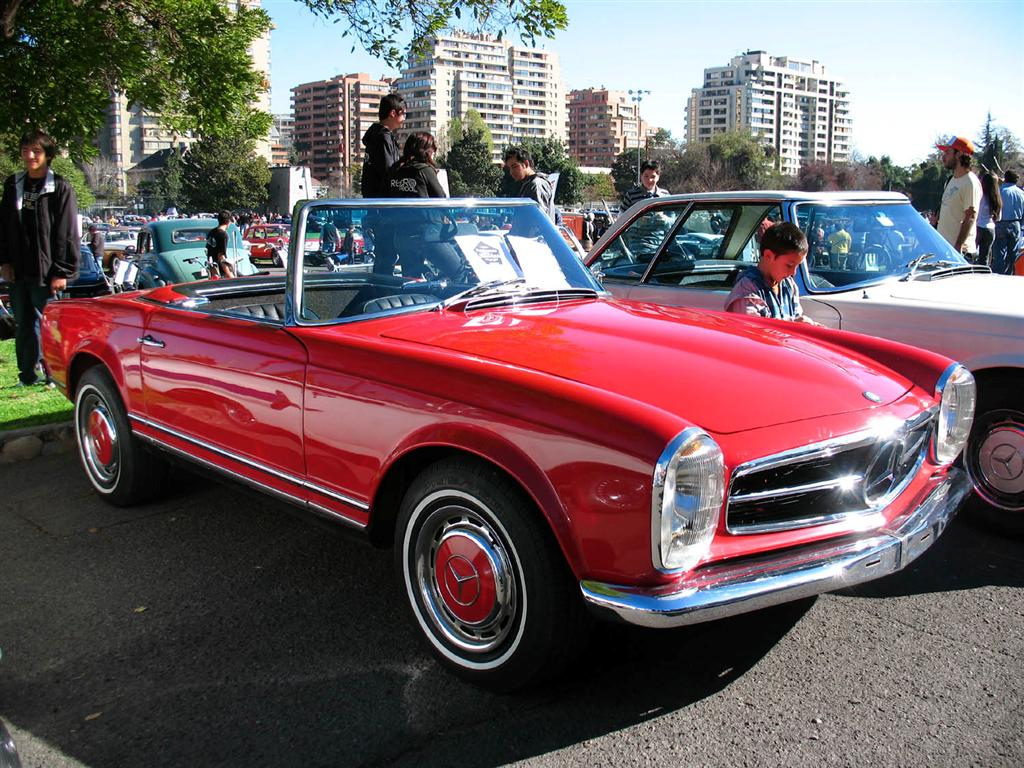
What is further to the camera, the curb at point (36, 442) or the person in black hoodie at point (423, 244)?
the curb at point (36, 442)

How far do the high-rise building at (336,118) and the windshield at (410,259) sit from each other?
176 m

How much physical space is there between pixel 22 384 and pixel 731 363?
6.32 metres

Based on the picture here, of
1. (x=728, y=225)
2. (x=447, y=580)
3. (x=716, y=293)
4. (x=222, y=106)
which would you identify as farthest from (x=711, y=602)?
(x=222, y=106)

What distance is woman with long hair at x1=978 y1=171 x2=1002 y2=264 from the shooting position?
930cm

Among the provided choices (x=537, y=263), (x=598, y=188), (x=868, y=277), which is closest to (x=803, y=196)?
(x=868, y=277)

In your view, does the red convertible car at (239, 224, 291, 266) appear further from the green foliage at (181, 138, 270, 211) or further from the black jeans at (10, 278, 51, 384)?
the green foliage at (181, 138, 270, 211)

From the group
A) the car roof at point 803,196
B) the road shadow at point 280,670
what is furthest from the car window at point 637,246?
the road shadow at point 280,670

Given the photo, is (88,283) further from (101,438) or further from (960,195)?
(960,195)

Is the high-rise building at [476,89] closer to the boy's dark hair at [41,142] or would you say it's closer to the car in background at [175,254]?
the car in background at [175,254]

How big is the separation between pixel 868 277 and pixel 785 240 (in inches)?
38.2

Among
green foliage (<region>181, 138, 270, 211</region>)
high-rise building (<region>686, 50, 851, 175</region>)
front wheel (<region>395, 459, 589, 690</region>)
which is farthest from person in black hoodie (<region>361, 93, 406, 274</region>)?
high-rise building (<region>686, 50, 851, 175</region>)

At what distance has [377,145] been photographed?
20.9 ft

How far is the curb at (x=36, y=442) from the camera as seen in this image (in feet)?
17.8

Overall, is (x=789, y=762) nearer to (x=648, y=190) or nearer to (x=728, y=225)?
(x=728, y=225)
